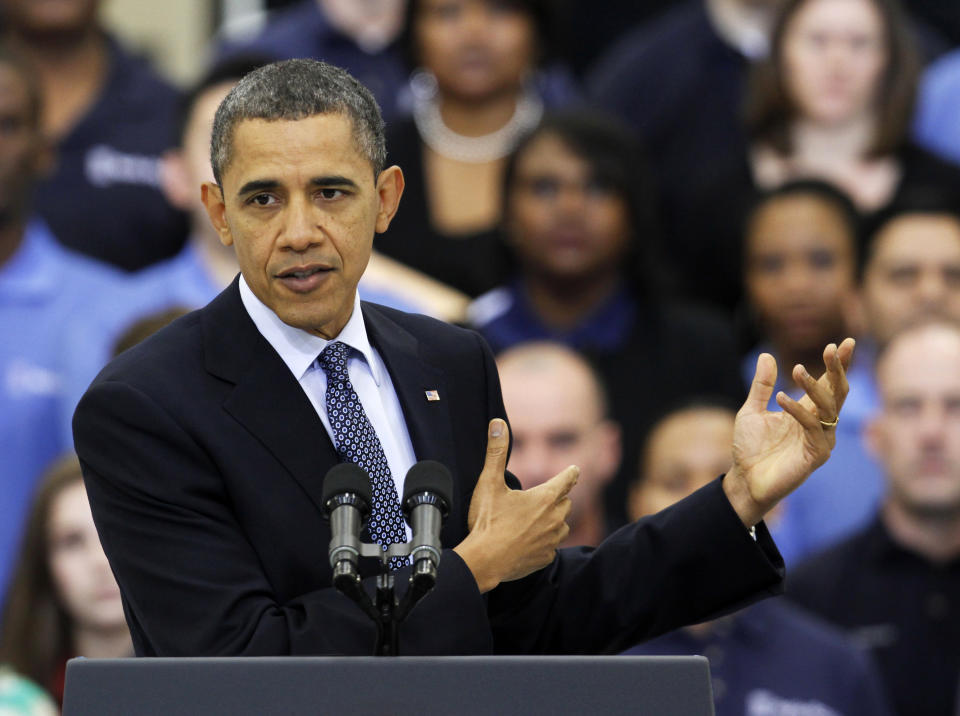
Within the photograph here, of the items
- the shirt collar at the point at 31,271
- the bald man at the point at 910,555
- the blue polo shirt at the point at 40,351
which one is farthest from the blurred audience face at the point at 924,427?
the shirt collar at the point at 31,271

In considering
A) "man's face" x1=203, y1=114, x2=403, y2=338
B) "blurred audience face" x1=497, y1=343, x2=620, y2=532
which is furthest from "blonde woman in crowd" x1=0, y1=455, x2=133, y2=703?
"man's face" x1=203, y1=114, x2=403, y2=338

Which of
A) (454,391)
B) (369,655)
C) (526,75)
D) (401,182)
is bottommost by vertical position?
(369,655)

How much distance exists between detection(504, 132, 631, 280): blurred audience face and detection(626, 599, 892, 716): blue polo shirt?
133 cm

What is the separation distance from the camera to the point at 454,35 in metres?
5.90

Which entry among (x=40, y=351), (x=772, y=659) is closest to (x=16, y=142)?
(x=40, y=351)

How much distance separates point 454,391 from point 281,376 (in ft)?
0.88

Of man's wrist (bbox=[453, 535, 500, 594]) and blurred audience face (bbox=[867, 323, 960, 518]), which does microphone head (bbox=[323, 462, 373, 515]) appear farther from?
blurred audience face (bbox=[867, 323, 960, 518])

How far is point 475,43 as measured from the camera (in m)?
5.89

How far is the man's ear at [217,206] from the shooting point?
2.41 m

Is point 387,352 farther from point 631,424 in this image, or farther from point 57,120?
point 57,120

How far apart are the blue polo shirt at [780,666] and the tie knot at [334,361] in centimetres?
238

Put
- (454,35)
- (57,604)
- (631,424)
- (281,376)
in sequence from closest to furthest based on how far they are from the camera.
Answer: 1. (281,376)
2. (57,604)
3. (631,424)
4. (454,35)

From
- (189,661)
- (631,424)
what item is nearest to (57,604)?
(631,424)

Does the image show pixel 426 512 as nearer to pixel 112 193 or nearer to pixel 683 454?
pixel 683 454
